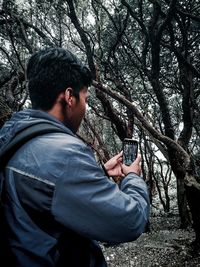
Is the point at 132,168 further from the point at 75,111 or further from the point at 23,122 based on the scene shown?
the point at 23,122

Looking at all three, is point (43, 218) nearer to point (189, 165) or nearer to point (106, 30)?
point (189, 165)

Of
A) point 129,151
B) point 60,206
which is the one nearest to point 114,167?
point 129,151

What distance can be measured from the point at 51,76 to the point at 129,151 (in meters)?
0.77

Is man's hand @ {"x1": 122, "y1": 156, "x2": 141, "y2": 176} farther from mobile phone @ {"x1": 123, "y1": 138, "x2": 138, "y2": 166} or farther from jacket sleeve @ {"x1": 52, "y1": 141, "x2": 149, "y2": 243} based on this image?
jacket sleeve @ {"x1": 52, "y1": 141, "x2": 149, "y2": 243}

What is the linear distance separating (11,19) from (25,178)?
8330 millimetres

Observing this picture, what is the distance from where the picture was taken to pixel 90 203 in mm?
1353

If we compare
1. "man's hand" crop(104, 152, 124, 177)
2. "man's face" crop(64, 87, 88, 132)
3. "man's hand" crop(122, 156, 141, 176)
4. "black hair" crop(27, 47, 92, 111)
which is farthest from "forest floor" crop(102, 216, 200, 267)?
"black hair" crop(27, 47, 92, 111)

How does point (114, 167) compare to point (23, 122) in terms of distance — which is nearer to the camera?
point (23, 122)

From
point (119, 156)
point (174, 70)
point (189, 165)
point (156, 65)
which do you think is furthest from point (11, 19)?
point (119, 156)

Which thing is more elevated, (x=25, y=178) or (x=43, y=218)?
(x=25, y=178)

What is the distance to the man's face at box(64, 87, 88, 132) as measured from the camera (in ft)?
5.61

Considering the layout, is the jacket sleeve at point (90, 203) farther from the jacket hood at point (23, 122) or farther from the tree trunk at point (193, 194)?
the tree trunk at point (193, 194)

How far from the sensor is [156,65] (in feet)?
24.1

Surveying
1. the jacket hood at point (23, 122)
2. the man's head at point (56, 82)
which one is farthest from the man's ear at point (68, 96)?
the jacket hood at point (23, 122)
